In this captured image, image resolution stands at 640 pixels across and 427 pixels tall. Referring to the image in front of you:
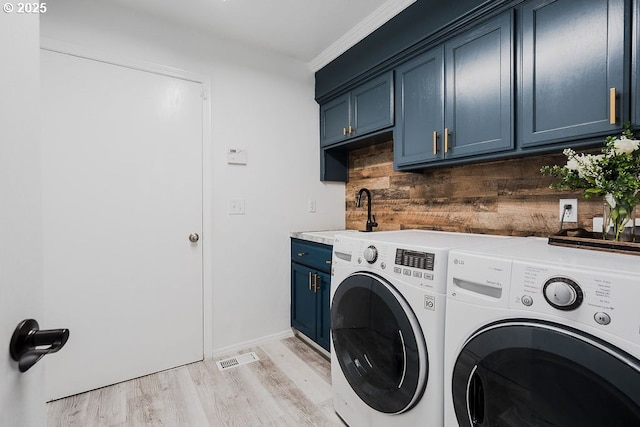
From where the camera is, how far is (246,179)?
2.49m

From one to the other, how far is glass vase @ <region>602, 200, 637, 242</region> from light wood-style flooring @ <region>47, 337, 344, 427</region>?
59.4 inches

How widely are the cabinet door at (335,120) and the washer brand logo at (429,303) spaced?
1.64m

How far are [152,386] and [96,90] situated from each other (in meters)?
1.89

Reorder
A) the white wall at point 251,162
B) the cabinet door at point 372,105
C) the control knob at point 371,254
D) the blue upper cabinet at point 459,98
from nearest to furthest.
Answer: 1. the control knob at point 371,254
2. the blue upper cabinet at point 459,98
3. the cabinet door at point 372,105
4. the white wall at point 251,162

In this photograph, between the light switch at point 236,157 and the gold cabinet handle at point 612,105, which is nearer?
the gold cabinet handle at point 612,105

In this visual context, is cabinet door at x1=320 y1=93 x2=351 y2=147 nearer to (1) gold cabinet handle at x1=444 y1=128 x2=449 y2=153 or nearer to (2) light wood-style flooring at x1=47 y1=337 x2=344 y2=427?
(1) gold cabinet handle at x1=444 y1=128 x2=449 y2=153

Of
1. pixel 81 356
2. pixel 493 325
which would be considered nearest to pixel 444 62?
pixel 493 325

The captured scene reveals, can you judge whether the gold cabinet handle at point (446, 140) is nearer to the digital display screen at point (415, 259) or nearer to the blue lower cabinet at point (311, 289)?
the digital display screen at point (415, 259)

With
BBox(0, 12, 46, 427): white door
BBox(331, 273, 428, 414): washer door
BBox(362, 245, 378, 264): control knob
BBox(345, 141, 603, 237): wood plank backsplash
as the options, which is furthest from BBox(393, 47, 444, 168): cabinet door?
BBox(0, 12, 46, 427): white door

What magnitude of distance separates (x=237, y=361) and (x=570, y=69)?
101 inches

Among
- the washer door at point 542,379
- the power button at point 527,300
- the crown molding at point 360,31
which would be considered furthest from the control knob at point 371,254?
the crown molding at point 360,31

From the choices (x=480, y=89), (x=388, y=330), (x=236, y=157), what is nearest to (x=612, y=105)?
(x=480, y=89)

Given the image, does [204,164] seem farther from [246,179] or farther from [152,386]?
[152,386]

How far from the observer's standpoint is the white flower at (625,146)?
1.06m
